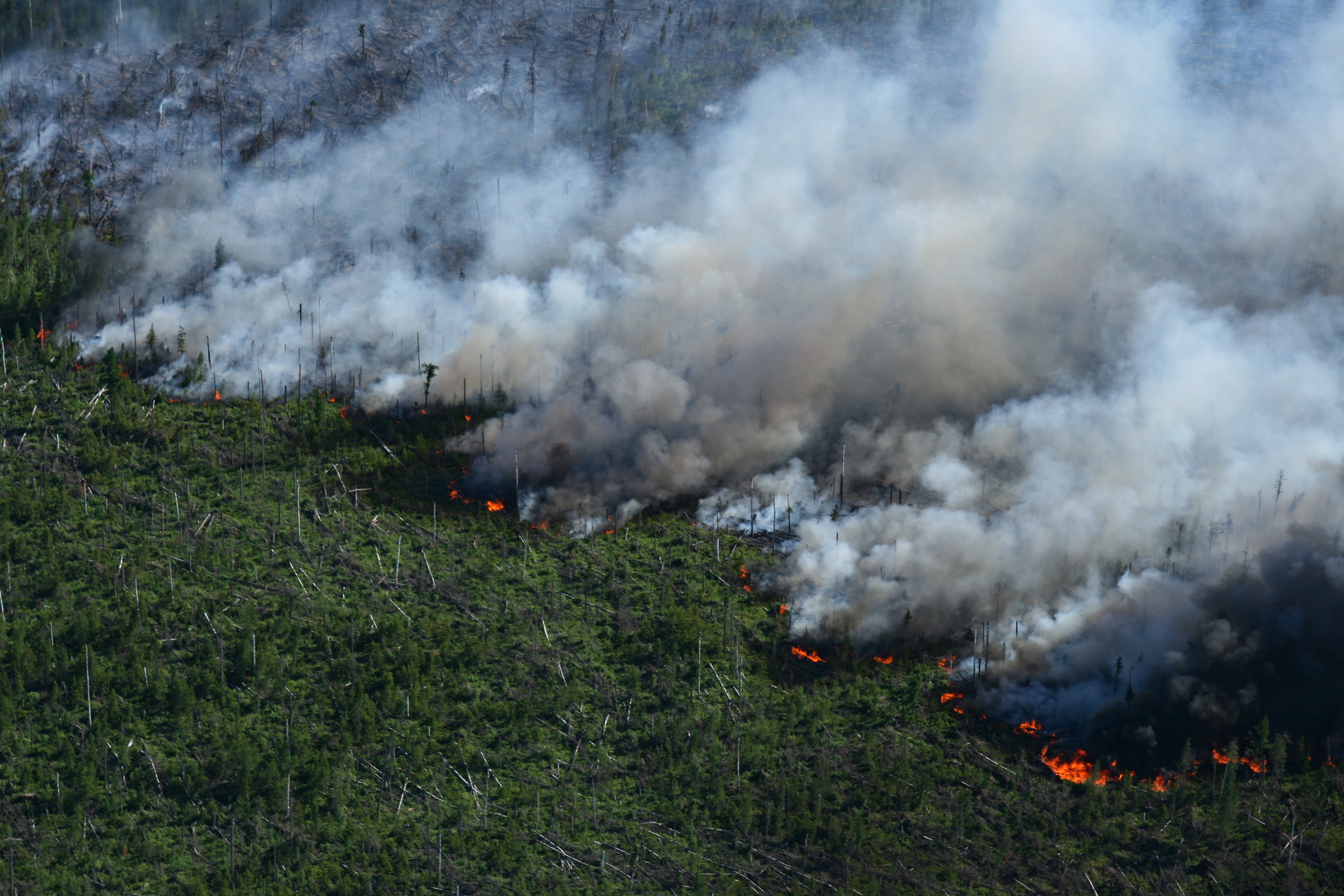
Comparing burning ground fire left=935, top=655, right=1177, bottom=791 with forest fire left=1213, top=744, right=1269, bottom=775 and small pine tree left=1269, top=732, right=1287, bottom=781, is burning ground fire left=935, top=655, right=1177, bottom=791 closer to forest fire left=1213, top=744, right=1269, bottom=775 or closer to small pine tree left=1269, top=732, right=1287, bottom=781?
forest fire left=1213, top=744, right=1269, bottom=775

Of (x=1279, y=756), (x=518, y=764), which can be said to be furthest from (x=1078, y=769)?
(x=518, y=764)

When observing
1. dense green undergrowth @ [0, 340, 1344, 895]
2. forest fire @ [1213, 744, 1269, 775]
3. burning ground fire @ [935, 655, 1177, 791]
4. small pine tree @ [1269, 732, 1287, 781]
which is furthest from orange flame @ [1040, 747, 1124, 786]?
small pine tree @ [1269, 732, 1287, 781]

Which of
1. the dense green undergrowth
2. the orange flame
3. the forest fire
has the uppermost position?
the forest fire

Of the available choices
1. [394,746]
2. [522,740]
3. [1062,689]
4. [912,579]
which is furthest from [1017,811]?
[394,746]

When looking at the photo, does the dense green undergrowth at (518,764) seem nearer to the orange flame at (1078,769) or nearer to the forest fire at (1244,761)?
the orange flame at (1078,769)

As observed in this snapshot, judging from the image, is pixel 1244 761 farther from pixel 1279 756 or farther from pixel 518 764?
pixel 518 764

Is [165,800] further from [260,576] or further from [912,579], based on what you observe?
[912,579]
